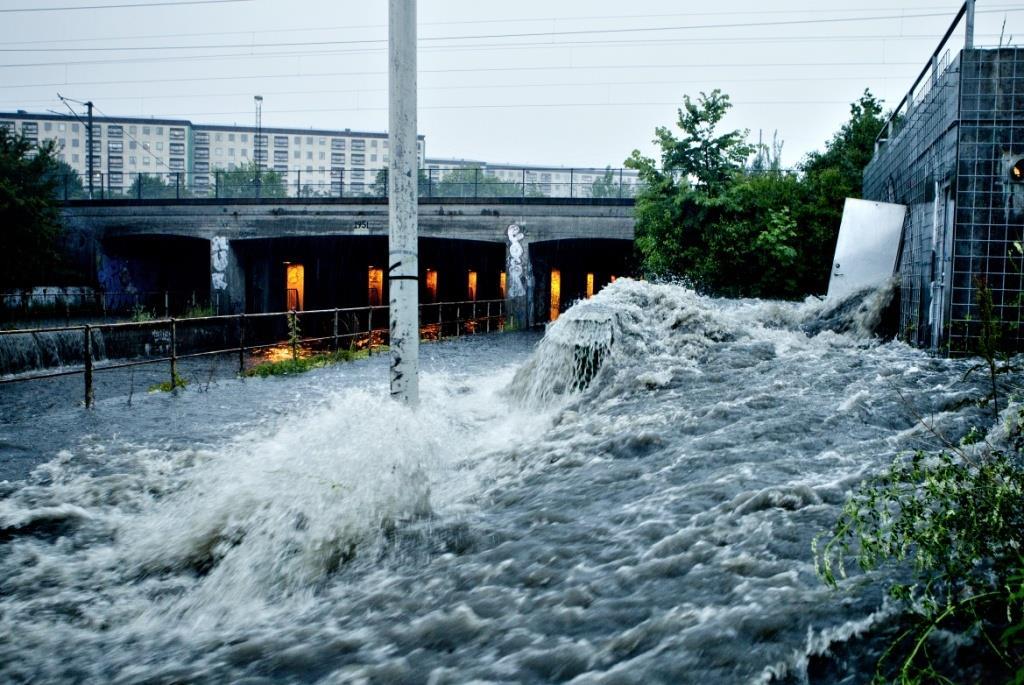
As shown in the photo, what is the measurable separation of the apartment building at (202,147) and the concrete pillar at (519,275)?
101 m

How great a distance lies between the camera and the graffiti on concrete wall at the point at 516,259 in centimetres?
2892

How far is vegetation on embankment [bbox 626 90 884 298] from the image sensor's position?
22.4 metres

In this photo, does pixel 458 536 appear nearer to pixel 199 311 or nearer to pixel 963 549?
pixel 963 549

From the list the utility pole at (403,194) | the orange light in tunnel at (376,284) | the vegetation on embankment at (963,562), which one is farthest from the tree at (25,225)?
the vegetation on embankment at (963,562)

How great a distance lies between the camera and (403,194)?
6148mm

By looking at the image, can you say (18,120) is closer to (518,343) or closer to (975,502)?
(518,343)

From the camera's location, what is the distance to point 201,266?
43406 millimetres

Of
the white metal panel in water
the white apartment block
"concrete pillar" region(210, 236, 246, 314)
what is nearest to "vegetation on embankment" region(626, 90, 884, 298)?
the white metal panel in water

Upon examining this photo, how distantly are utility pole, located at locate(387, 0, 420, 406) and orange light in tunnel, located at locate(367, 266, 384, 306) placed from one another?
4165cm

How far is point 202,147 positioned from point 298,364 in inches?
5716

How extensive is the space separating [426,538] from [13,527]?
2.99 metres

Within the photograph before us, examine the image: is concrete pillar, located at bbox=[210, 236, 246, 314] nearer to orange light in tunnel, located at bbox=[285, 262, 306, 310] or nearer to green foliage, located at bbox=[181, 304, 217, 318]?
green foliage, located at bbox=[181, 304, 217, 318]

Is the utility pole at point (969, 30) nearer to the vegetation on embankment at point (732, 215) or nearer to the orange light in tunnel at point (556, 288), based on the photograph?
the vegetation on embankment at point (732, 215)

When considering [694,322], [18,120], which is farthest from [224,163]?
[694,322]
